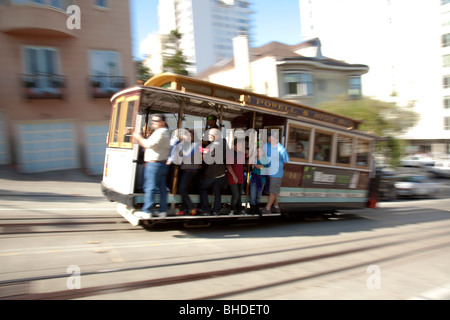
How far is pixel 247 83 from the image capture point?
102 feet

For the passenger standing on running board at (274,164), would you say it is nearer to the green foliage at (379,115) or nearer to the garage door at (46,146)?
the garage door at (46,146)

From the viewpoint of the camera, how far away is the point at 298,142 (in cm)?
809

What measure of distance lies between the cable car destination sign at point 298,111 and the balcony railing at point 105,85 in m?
10.7

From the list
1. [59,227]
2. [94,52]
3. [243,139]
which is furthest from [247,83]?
[59,227]

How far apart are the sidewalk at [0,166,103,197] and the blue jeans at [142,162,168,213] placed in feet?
18.2

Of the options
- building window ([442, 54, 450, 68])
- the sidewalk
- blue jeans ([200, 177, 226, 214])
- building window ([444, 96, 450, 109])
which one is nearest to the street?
blue jeans ([200, 177, 226, 214])

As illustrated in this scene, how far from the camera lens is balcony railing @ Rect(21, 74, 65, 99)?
1453cm

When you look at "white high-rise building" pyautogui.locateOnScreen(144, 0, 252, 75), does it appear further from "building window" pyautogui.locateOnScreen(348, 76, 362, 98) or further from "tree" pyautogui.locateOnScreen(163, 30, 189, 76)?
"building window" pyautogui.locateOnScreen(348, 76, 362, 98)

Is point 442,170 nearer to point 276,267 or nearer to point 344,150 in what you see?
point 344,150

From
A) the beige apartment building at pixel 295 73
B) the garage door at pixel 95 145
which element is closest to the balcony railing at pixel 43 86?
the garage door at pixel 95 145

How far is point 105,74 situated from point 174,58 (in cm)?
986

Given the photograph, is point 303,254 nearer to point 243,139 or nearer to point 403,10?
point 243,139

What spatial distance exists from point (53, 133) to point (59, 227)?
34.5ft

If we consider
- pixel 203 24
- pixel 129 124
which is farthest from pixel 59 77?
pixel 203 24
